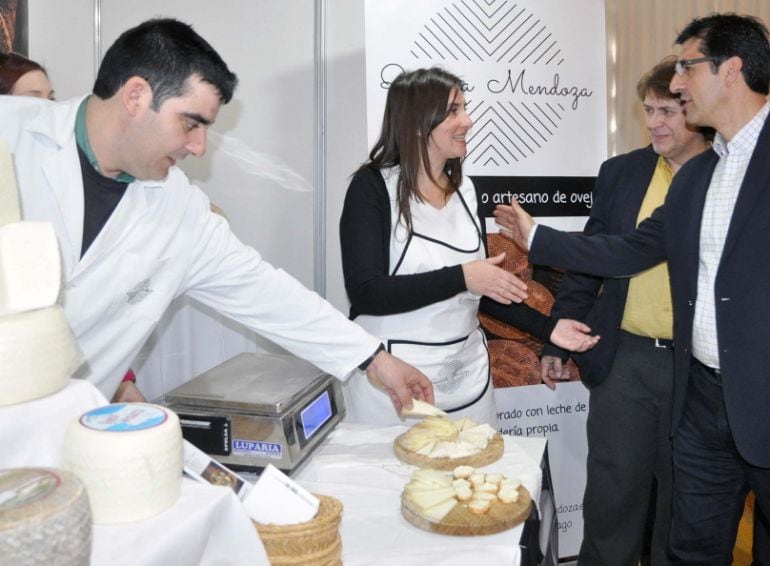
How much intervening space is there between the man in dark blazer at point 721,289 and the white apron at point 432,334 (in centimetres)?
63

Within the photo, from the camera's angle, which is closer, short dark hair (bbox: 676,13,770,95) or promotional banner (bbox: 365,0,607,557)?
short dark hair (bbox: 676,13,770,95)

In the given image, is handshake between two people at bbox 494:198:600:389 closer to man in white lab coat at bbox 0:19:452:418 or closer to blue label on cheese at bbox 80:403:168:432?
man in white lab coat at bbox 0:19:452:418

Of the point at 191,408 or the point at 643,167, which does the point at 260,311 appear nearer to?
the point at 191,408

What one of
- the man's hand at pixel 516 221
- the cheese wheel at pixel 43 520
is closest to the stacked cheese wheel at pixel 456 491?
the cheese wheel at pixel 43 520

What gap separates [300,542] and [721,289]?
4.70ft

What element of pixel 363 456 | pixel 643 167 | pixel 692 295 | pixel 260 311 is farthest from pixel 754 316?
pixel 260 311

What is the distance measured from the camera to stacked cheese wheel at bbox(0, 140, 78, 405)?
77 cm

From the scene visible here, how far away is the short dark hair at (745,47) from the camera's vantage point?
2.12 m

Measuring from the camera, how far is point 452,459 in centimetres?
156

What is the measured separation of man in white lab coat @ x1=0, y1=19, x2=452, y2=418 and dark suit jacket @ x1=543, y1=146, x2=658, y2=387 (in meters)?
1.13

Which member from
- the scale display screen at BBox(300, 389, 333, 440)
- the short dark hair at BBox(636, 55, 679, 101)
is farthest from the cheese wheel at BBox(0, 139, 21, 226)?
the short dark hair at BBox(636, 55, 679, 101)

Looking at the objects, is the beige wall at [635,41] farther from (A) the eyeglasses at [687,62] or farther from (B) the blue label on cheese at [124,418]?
(B) the blue label on cheese at [124,418]

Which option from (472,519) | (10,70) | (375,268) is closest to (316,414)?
(472,519)

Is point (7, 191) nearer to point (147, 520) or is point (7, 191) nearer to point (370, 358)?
point (147, 520)
